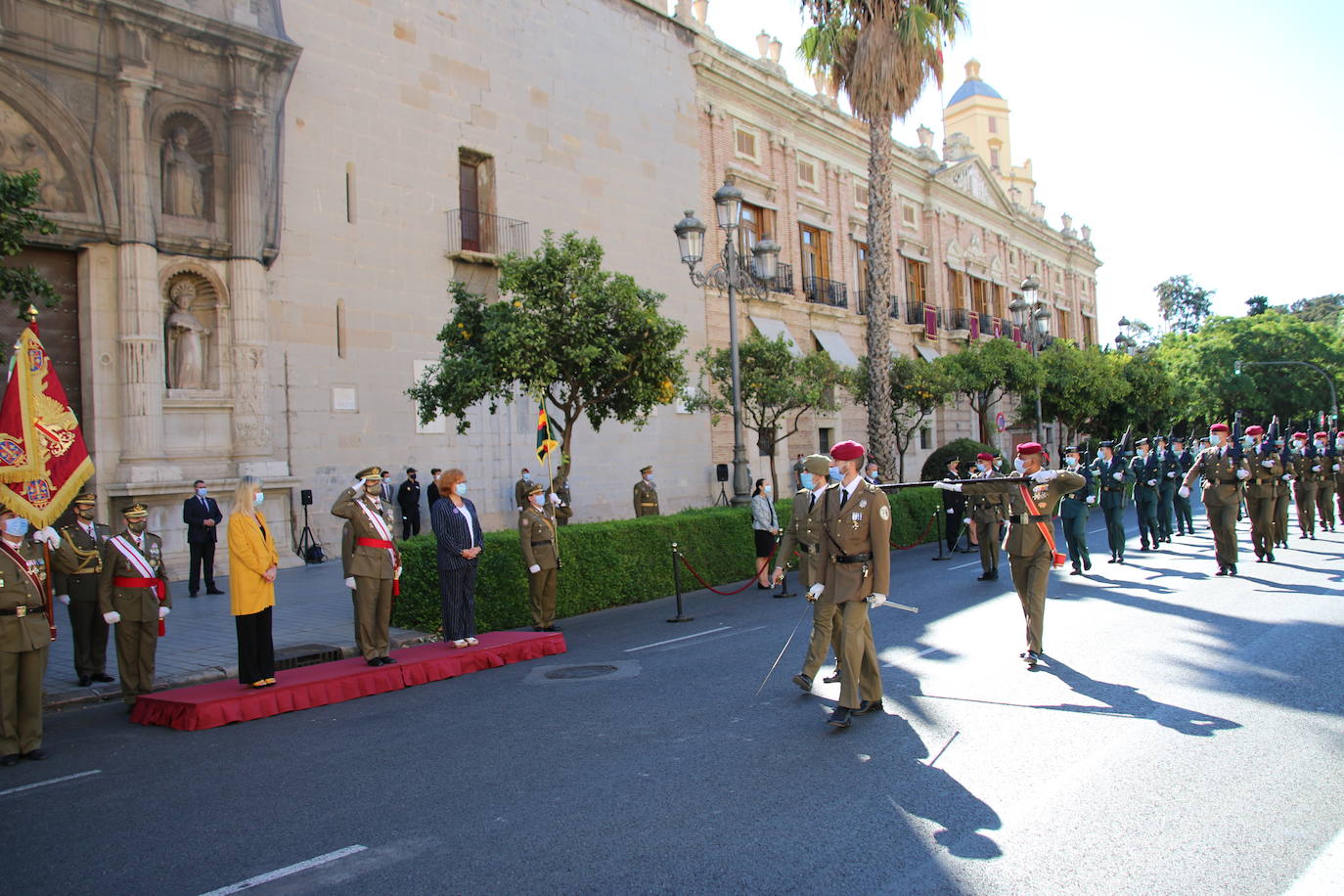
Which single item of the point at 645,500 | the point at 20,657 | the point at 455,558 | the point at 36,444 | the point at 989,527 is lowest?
the point at 20,657

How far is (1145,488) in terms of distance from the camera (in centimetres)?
1700

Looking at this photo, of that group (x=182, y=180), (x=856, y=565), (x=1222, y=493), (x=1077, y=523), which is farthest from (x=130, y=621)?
(x=1222, y=493)

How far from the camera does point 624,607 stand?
13.6m

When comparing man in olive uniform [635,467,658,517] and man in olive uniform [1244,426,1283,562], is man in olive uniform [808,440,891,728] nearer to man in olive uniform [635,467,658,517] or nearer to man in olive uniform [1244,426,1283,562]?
man in olive uniform [1244,426,1283,562]

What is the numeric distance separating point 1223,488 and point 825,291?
20871 mm

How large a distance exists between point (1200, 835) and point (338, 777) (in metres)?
4.80

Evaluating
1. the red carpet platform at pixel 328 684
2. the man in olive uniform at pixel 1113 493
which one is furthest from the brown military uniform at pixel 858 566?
the man in olive uniform at pixel 1113 493

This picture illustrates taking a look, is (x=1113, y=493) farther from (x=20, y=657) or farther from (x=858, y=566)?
(x=20, y=657)

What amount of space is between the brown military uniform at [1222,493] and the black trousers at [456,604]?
9.83 m

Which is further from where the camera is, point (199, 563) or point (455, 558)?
point (199, 563)

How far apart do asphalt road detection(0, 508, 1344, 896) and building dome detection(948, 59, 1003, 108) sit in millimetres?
58960

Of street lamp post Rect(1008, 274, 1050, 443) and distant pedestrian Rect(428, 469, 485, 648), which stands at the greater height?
street lamp post Rect(1008, 274, 1050, 443)

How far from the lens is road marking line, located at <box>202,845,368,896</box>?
416 cm

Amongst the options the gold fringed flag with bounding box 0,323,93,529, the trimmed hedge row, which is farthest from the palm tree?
the gold fringed flag with bounding box 0,323,93,529
